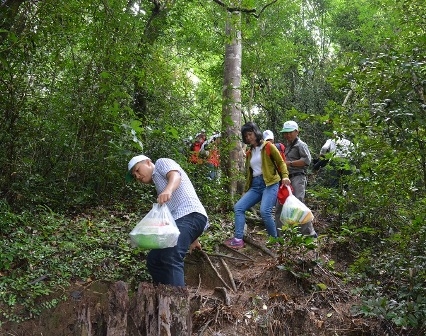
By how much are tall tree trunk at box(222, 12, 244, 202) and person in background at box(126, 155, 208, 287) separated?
4.17 metres

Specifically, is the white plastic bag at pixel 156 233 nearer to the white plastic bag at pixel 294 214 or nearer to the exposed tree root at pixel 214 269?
the exposed tree root at pixel 214 269

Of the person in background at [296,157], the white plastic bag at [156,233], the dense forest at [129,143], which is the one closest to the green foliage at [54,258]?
the dense forest at [129,143]

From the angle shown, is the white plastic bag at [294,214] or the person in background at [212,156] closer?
the white plastic bag at [294,214]

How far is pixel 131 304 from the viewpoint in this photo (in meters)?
3.33

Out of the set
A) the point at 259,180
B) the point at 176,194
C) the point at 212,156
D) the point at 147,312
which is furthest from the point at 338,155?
the point at 147,312

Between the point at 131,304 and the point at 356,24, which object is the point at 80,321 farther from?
the point at 356,24

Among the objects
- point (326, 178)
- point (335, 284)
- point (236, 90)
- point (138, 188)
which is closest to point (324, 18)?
point (326, 178)

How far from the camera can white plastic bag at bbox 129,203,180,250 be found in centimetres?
404

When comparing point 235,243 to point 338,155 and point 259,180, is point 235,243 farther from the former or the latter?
point 338,155

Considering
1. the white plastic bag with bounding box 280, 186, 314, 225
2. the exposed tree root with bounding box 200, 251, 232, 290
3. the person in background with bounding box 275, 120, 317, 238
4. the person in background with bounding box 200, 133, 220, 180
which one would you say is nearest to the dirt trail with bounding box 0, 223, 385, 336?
the exposed tree root with bounding box 200, 251, 232, 290

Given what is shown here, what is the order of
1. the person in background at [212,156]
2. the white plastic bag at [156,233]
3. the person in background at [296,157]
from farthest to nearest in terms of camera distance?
the person in background at [212,156] → the person in background at [296,157] → the white plastic bag at [156,233]

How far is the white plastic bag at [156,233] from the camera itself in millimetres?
4039

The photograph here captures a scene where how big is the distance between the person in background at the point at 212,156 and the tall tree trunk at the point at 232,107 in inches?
6.8

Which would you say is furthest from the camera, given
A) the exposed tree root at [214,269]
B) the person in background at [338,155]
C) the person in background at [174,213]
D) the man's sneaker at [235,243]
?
the man's sneaker at [235,243]
